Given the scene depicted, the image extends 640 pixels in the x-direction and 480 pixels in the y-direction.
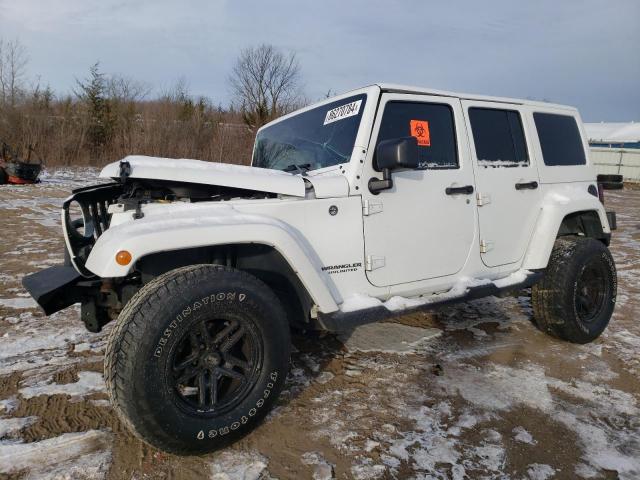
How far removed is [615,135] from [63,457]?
156ft

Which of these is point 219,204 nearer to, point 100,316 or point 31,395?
point 100,316

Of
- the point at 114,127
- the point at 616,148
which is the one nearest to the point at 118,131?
the point at 114,127

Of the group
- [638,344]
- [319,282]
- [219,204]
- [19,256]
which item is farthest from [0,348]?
[638,344]

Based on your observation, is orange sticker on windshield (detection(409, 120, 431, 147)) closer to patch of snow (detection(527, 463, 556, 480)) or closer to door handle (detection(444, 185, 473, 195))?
door handle (detection(444, 185, 473, 195))

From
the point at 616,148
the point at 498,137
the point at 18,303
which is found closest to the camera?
the point at 498,137

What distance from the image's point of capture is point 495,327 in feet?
13.9

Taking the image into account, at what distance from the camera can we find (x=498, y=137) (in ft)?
12.0

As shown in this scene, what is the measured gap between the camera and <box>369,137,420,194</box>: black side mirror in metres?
2.62

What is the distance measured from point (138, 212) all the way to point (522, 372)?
2830mm

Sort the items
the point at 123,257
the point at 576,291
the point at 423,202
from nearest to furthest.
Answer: the point at 123,257
the point at 423,202
the point at 576,291

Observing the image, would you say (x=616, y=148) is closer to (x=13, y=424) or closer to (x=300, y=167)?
(x=300, y=167)

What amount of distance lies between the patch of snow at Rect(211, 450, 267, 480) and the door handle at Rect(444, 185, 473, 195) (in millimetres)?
2076

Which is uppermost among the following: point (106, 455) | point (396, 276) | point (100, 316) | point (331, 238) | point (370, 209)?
point (370, 209)

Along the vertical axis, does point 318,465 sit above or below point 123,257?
below
